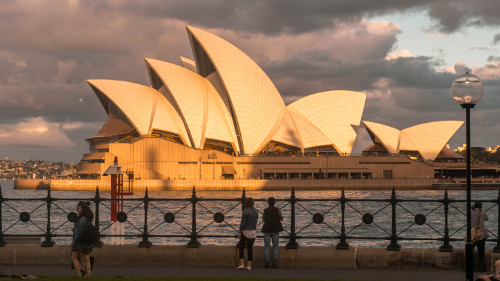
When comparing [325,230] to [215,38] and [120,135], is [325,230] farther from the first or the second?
[120,135]

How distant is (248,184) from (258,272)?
285ft

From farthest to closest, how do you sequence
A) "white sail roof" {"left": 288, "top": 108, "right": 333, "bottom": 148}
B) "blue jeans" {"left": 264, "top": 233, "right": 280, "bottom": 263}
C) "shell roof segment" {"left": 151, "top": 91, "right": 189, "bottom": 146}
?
"white sail roof" {"left": 288, "top": 108, "right": 333, "bottom": 148}, "shell roof segment" {"left": 151, "top": 91, "right": 189, "bottom": 146}, "blue jeans" {"left": 264, "top": 233, "right": 280, "bottom": 263}

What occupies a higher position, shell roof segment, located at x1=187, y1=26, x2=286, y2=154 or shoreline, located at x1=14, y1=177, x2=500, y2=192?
shell roof segment, located at x1=187, y1=26, x2=286, y2=154

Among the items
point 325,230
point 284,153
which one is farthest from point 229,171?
point 325,230

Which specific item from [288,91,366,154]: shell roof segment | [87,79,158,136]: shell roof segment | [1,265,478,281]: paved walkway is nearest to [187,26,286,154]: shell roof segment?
[288,91,366,154]: shell roof segment

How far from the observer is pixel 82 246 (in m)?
12.6

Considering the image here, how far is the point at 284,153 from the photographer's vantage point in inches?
Answer: 4294

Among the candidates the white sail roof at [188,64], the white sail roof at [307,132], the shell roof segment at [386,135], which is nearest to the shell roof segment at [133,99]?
the white sail roof at [188,64]

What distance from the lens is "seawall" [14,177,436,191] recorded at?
97938 millimetres

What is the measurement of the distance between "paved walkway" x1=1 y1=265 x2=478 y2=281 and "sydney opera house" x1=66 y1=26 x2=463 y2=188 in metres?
79.3

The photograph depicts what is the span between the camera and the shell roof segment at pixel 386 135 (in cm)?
11888

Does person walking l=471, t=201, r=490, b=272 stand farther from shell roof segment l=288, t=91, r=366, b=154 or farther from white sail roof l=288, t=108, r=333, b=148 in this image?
shell roof segment l=288, t=91, r=366, b=154

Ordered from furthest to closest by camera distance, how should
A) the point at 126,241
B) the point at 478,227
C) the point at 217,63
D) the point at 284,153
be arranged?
the point at 284,153, the point at 217,63, the point at 126,241, the point at 478,227

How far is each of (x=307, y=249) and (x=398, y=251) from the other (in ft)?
6.33
